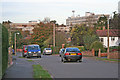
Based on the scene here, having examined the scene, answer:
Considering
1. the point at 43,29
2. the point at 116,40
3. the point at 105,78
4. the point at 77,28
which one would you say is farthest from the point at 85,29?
the point at 105,78

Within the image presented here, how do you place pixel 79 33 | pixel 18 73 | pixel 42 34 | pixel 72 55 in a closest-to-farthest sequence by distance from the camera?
pixel 18 73 → pixel 72 55 → pixel 79 33 → pixel 42 34

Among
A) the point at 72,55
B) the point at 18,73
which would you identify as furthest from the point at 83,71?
the point at 72,55

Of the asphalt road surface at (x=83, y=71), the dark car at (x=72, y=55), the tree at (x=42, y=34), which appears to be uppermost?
the tree at (x=42, y=34)

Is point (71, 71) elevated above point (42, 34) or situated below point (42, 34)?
below

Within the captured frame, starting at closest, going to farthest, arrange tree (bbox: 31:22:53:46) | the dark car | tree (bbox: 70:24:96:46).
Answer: the dark car < tree (bbox: 70:24:96:46) < tree (bbox: 31:22:53:46)

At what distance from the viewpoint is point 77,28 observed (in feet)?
275

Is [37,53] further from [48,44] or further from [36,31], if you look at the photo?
[36,31]

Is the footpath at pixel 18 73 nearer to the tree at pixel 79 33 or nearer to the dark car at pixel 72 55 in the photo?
the dark car at pixel 72 55

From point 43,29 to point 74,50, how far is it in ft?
232

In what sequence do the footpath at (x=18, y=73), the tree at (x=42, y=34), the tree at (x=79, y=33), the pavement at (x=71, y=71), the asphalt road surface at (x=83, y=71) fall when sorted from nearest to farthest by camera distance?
the footpath at (x=18, y=73) < the pavement at (x=71, y=71) < the asphalt road surface at (x=83, y=71) < the tree at (x=79, y=33) < the tree at (x=42, y=34)

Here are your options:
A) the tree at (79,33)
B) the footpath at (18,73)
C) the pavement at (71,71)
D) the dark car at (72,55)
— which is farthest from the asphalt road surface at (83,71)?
the tree at (79,33)

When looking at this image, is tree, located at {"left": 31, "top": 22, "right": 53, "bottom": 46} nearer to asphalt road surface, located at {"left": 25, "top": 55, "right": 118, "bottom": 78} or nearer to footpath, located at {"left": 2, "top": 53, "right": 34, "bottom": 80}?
asphalt road surface, located at {"left": 25, "top": 55, "right": 118, "bottom": 78}

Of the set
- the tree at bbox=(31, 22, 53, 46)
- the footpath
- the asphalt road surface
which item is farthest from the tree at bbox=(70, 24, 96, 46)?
the footpath

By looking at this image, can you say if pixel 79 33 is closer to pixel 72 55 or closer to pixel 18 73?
pixel 72 55
